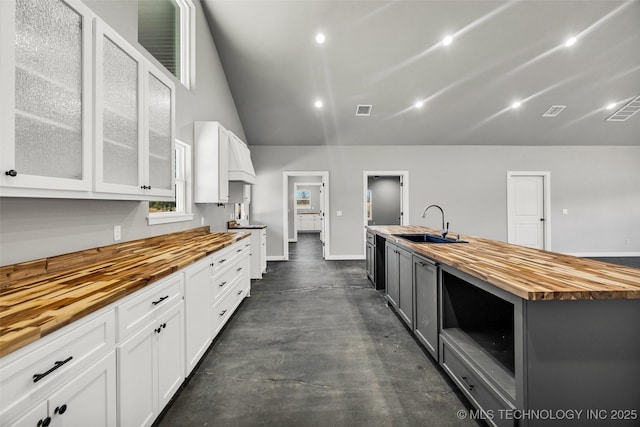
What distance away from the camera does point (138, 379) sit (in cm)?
134

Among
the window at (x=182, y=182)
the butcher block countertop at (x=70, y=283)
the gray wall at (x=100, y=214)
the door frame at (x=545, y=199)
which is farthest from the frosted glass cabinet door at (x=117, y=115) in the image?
the door frame at (x=545, y=199)

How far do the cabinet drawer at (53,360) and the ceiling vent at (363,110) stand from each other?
517 centimetres

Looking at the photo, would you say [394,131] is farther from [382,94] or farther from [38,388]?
[38,388]

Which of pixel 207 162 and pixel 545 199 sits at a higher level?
pixel 207 162

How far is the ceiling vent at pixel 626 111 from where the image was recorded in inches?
210

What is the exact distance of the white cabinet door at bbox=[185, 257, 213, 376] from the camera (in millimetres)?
1899

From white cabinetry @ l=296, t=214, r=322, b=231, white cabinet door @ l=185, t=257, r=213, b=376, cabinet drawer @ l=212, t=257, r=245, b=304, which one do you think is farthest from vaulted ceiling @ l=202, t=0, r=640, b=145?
white cabinetry @ l=296, t=214, r=322, b=231

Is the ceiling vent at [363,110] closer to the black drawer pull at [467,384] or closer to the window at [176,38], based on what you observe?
the window at [176,38]

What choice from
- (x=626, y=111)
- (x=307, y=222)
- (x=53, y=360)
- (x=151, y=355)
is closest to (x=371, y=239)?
(x=151, y=355)

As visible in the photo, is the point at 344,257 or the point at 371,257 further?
the point at 344,257

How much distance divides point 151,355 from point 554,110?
758 cm

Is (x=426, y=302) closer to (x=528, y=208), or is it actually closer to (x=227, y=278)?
(x=227, y=278)

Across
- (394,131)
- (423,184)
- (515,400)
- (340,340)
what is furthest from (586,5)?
(340,340)

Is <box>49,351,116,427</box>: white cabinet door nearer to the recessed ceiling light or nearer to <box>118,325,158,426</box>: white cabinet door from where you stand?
<box>118,325,158,426</box>: white cabinet door
